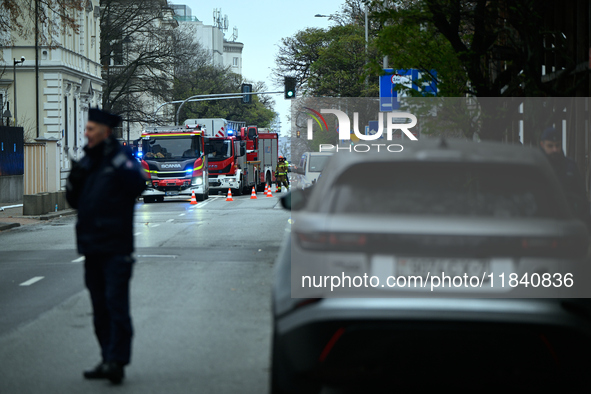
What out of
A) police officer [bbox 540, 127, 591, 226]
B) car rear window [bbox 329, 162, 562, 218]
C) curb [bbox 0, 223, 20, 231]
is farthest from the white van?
car rear window [bbox 329, 162, 562, 218]

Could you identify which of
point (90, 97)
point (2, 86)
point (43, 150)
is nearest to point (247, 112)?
point (90, 97)

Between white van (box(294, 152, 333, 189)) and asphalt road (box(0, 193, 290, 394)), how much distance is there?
11.5 meters

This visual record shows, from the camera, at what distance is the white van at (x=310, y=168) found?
2914 cm

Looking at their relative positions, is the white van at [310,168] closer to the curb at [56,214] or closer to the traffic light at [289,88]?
the curb at [56,214]

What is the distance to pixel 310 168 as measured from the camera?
3008 cm

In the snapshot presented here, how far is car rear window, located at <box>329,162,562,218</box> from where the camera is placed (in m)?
4.86

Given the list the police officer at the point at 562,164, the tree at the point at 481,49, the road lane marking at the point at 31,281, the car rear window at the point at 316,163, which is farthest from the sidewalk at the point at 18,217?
the police officer at the point at 562,164

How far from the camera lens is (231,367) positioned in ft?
21.8

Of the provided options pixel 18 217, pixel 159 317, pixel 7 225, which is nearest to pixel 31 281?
pixel 159 317

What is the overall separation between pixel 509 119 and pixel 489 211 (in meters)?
11.3

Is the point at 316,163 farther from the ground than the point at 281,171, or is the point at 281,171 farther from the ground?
the point at 316,163

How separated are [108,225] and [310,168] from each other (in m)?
24.2

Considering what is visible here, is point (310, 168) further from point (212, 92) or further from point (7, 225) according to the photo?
point (212, 92)

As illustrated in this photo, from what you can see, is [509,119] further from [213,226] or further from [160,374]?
[160,374]
